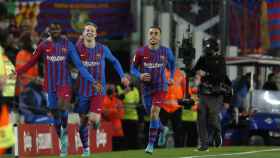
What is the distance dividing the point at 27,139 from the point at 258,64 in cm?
804

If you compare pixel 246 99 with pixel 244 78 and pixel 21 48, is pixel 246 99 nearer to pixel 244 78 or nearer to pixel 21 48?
pixel 244 78

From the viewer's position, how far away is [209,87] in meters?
18.9

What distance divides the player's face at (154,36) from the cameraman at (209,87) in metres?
1.66

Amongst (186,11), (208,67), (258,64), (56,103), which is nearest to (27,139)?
(56,103)

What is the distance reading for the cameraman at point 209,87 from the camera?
18.9m

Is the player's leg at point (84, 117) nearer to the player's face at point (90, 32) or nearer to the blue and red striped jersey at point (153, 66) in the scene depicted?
the player's face at point (90, 32)

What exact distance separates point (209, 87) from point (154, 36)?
2.00 metres

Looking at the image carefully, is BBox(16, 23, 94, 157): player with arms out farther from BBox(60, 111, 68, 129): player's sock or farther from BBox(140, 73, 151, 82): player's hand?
BBox(140, 73, 151, 82): player's hand

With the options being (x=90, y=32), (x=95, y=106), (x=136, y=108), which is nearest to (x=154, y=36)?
(x=90, y=32)

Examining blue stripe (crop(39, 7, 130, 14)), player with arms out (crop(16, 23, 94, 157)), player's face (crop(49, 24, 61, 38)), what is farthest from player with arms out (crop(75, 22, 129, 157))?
blue stripe (crop(39, 7, 130, 14))

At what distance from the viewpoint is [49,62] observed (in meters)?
17.4

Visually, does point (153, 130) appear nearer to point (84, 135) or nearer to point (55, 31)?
point (84, 135)

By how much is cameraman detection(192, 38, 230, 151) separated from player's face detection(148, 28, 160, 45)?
1659 millimetres

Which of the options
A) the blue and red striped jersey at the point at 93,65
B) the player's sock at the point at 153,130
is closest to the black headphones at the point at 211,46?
the player's sock at the point at 153,130
